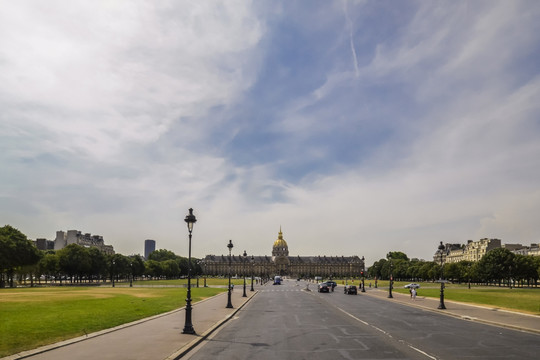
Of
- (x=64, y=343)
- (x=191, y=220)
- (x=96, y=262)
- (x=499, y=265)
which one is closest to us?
(x=64, y=343)

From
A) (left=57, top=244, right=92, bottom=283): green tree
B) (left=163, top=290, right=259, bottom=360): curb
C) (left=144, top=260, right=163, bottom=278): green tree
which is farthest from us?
(left=144, top=260, right=163, bottom=278): green tree

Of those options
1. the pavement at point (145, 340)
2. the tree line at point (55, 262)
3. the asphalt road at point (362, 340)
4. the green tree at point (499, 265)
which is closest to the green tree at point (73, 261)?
the tree line at point (55, 262)

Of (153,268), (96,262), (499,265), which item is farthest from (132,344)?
(153,268)

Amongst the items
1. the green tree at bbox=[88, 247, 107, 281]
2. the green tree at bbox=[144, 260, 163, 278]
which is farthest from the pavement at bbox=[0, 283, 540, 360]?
the green tree at bbox=[144, 260, 163, 278]

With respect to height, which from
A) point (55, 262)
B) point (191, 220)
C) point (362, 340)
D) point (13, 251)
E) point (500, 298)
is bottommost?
point (500, 298)

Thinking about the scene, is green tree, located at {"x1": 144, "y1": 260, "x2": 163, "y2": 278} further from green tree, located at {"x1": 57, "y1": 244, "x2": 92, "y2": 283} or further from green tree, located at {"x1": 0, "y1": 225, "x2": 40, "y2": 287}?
green tree, located at {"x1": 0, "y1": 225, "x2": 40, "y2": 287}

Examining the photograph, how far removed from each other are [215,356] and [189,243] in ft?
32.1

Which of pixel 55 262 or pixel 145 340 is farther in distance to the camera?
pixel 55 262

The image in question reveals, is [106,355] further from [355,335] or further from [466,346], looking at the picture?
[466,346]

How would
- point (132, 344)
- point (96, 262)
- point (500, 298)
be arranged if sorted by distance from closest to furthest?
point (132, 344), point (500, 298), point (96, 262)

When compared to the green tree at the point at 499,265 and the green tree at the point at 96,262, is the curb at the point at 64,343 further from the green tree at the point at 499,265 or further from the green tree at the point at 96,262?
the green tree at the point at 499,265

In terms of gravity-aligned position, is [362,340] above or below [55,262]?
below

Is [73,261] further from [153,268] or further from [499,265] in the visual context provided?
[499,265]

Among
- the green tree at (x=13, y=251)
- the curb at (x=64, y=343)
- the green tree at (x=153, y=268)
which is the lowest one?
the green tree at (x=153, y=268)
